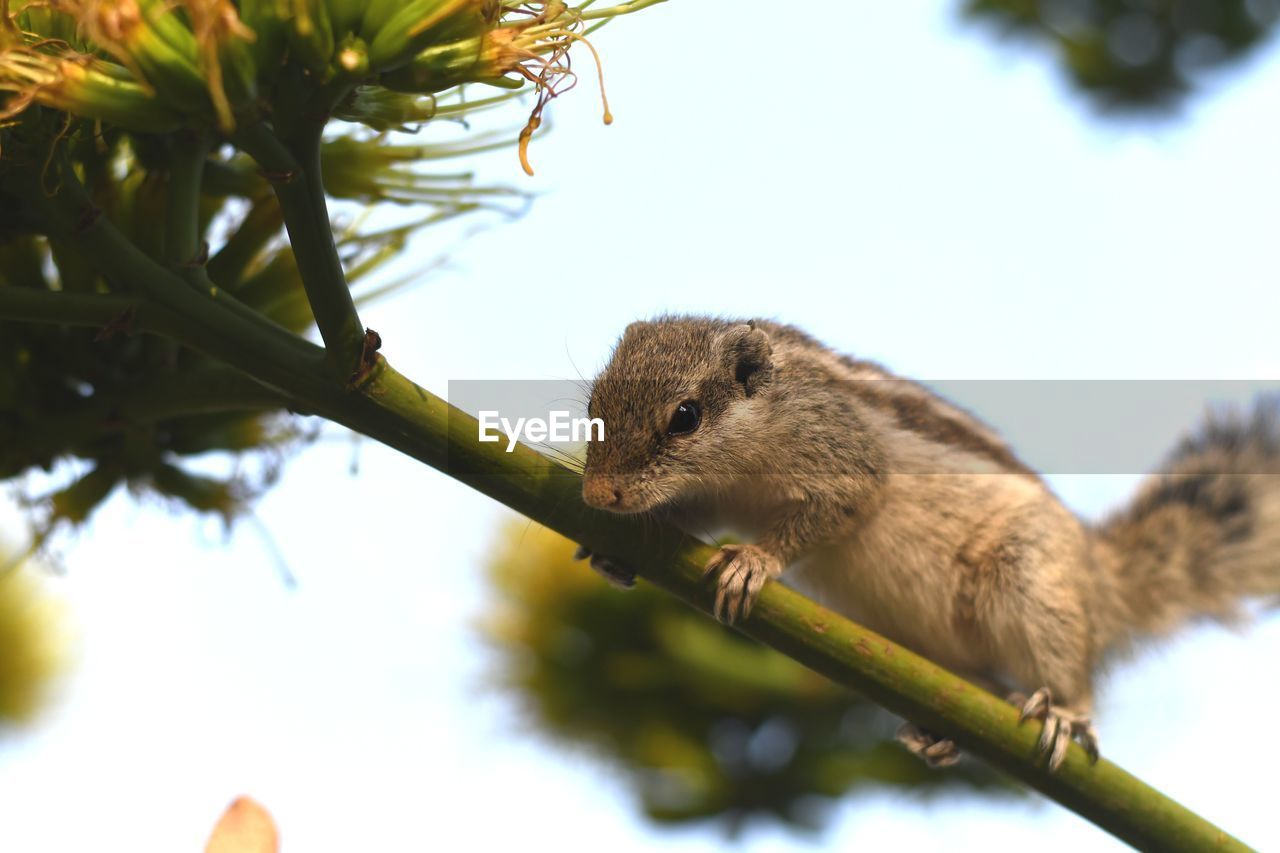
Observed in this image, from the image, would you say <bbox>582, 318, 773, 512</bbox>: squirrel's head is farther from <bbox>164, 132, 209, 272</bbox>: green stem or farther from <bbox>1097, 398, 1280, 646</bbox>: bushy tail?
<bbox>1097, 398, 1280, 646</bbox>: bushy tail

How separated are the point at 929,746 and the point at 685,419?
69 centimetres

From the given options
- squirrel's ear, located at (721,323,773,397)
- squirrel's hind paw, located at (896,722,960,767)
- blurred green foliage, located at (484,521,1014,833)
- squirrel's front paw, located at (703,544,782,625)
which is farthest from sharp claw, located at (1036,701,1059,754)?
blurred green foliage, located at (484,521,1014,833)

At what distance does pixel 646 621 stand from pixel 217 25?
104 inches

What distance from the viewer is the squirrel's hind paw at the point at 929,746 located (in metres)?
2.07

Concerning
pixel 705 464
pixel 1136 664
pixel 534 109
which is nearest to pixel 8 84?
pixel 534 109

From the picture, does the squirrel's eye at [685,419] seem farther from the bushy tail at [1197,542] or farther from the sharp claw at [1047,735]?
the bushy tail at [1197,542]

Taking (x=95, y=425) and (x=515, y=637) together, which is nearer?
(x=95, y=425)

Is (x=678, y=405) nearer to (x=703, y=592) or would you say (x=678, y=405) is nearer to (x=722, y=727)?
(x=703, y=592)

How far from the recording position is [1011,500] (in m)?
2.45

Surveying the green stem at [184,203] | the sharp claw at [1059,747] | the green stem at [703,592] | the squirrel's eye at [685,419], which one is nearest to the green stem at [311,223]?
the green stem at [703,592]

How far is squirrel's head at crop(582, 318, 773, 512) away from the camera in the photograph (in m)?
1.83

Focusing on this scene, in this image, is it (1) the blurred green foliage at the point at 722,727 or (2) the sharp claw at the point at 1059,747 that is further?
(1) the blurred green foliage at the point at 722,727

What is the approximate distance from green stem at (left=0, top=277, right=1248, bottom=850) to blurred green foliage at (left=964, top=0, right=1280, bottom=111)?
10.0ft

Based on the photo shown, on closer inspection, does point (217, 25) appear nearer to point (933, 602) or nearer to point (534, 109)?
point (534, 109)
